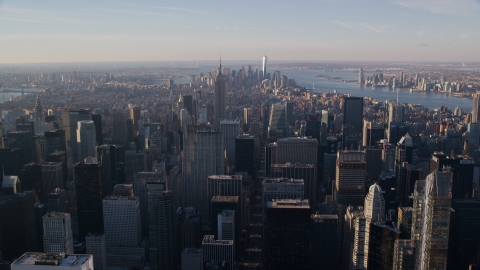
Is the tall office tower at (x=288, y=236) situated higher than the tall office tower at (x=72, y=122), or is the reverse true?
the tall office tower at (x=72, y=122)

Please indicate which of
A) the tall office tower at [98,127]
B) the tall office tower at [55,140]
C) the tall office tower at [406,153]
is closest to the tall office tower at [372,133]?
the tall office tower at [406,153]

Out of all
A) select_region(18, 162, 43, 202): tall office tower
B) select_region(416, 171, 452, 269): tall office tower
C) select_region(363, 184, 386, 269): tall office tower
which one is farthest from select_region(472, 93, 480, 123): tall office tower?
select_region(18, 162, 43, 202): tall office tower

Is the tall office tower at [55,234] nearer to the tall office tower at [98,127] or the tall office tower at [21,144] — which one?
the tall office tower at [21,144]

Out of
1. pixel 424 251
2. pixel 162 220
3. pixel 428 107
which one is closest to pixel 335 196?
pixel 162 220

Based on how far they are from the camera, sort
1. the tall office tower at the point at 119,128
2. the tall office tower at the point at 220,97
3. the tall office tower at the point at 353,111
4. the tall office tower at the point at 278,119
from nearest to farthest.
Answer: the tall office tower at the point at 119,128, the tall office tower at the point at 278,119, the tall office tower at the point at 220,97, the tall office tower at the point at 353,111

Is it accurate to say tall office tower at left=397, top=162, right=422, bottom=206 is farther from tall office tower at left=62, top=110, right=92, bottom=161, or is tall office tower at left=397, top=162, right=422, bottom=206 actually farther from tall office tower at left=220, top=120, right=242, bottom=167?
tall office tower at left=62, top=110, right=92, bottom=161

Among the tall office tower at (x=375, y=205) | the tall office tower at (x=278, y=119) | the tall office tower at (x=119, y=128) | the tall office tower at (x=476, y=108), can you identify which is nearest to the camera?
the tall office tower at (x=375, y=205)

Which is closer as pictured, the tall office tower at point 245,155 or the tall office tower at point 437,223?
the tall office tower at point 437,223
